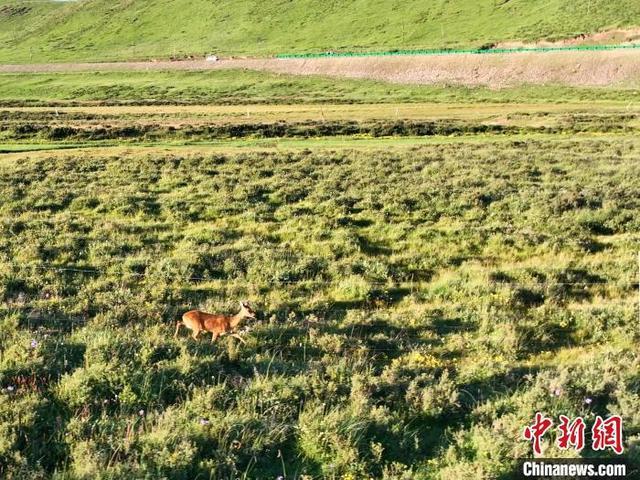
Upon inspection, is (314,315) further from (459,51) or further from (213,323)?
(459,51)

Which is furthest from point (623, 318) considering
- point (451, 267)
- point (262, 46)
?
point (262, 46)

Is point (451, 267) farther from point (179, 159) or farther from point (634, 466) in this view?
point (179, 159)

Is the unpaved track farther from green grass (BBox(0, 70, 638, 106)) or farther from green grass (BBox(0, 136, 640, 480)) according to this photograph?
green grass (BBox(0, 136, 640, 480))

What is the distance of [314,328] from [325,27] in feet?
546

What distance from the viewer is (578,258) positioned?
13773mm

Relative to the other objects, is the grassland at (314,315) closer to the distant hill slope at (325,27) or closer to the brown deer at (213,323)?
the brown deer at (213,323)

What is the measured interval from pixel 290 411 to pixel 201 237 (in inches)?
A: 388

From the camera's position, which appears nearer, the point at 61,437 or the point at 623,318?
the point at 61,437

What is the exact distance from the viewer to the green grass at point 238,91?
83.9 meters

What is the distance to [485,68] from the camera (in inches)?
4021

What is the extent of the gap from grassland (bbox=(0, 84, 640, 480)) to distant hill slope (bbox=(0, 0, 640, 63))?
109439 mm

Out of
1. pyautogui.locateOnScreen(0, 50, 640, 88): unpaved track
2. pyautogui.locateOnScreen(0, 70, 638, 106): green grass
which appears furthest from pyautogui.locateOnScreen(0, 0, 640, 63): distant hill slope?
pyautogui.locateOnScreen(0, 70, 638, 106): green grass

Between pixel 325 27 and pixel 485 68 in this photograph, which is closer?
pixel 485 68

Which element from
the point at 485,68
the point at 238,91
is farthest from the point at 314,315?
the point at 485,68
